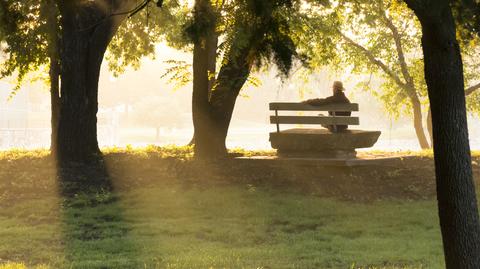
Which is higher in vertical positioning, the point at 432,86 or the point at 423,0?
the point at 423,0

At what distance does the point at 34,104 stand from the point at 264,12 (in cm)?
11222

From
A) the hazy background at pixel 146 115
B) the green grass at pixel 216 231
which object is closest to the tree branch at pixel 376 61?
the green grass at pixel 216 231

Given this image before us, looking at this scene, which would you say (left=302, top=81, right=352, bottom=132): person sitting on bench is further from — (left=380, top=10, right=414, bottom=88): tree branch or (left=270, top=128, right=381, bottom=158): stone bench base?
(left=380, top=10, right=414, bottom=88): tree branch

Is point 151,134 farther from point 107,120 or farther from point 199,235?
point 199,235

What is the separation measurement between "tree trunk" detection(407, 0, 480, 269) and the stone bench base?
A: 7360mm

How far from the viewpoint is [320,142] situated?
14.0 metres

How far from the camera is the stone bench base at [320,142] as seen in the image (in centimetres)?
1390

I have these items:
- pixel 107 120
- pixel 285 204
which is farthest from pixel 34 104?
pixel 285 204

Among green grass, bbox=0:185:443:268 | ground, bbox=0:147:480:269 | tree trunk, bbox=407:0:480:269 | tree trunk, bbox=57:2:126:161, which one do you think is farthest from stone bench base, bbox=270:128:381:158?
tree trunk, bbox=407:0:480:269

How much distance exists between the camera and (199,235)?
11023 millimetres

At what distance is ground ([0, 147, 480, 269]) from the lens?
933cm

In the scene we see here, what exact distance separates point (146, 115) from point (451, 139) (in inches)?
3919

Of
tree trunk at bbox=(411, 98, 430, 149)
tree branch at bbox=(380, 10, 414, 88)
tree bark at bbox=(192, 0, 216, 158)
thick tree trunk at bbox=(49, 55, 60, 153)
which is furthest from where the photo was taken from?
tree trunk at bbox=(411, 98, 430, 149)

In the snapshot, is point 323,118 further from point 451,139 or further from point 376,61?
point 376,61
